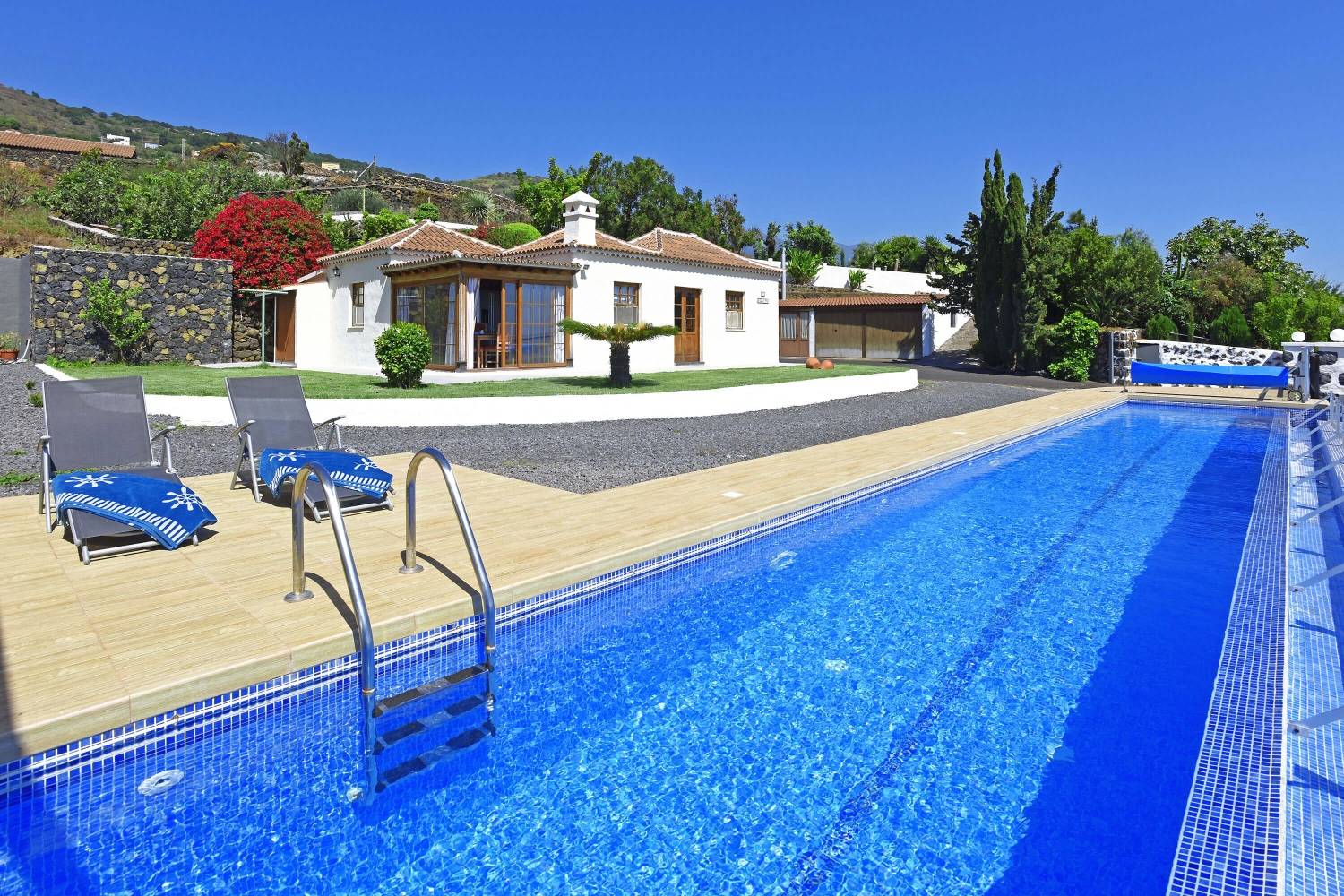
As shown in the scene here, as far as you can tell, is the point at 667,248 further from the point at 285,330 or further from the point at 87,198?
the point at 87,198

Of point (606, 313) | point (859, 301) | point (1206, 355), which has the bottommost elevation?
point (1206, 355)

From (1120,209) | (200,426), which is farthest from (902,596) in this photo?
(1120,209)

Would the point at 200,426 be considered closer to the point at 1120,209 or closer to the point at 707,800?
the point at 707,800

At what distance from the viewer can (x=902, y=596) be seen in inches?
241

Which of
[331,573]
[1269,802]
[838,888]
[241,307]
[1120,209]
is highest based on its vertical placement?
[1120,209]

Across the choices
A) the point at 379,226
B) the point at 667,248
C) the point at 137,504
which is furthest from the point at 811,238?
the point at 137,504

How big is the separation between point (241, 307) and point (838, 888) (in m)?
26.3

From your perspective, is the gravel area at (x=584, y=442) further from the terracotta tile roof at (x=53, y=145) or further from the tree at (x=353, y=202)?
the terracotta tile roof at (x=53, y=145)

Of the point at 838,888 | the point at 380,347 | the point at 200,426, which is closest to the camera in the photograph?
the point at 838,888

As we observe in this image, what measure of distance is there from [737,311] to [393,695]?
890 inches

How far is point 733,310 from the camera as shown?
25.6 meters

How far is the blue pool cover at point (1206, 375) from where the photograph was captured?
76.6 ft

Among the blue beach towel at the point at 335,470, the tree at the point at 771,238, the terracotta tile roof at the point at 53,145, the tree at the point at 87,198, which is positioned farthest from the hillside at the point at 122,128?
the blue beach towel at the point at 335,470

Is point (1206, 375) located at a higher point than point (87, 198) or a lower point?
lower
